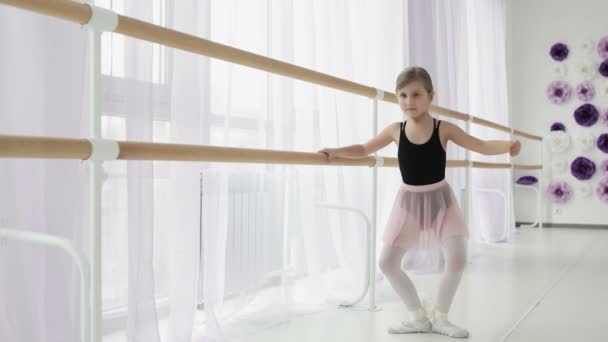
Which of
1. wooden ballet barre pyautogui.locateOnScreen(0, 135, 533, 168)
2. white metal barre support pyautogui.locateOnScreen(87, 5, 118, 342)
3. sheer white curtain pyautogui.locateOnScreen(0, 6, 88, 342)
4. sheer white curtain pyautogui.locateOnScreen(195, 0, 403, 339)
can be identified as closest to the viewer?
wooden ballet barre pyautogui.locateOnScreen(0, 135, 533, 168)

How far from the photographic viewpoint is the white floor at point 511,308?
75.1 inches

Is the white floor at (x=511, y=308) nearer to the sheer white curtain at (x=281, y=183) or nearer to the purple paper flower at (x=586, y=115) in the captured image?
the sheer white curtain at (x=281, y=183)

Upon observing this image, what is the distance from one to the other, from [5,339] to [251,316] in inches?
34.8

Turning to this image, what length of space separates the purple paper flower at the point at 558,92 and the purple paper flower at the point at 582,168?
52 cm

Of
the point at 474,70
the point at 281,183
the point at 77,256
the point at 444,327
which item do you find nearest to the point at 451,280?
the point at 444,327

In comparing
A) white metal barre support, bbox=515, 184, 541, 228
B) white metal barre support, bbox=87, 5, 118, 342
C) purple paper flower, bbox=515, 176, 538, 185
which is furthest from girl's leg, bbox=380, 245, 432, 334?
purple paper flower, bbox=515, 176, 538, 185

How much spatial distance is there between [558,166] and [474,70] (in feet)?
4.77

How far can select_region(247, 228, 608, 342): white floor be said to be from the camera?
191 centimetres

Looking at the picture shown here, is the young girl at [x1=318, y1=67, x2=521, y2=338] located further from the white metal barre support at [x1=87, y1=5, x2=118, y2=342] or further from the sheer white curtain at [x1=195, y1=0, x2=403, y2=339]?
the white metal barre support at [x1=87, y1=5, x2=118, y2=342]

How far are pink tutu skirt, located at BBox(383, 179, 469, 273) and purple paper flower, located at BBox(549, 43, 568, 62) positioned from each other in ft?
13.0

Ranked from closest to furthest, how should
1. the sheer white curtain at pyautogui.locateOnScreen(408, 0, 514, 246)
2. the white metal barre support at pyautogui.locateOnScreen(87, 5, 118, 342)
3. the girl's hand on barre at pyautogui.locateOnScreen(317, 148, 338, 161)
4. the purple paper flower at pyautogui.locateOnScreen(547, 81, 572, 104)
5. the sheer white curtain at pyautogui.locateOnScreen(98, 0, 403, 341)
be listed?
the white metal barre support at pyautogui.locateOnScreen(87, 5, 118, 342) → the sheer white curtain at pyautogui.locateOnScreen(98, 0, 403, 341) → the girl's hand on barre at pyautogui.locateOnScreen(317, 148, 338, 161) → the sheer white curtain at pyautogui.locateOnScreen(408, 0, 514, 246) → the purple paper flower at pyautogui.locateOnScreen(547, 81, 572, 104)

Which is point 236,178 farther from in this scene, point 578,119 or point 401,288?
point 578,119

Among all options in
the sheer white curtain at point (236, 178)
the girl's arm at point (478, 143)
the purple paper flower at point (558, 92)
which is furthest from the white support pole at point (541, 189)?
the girl's arm at point (478, 143)

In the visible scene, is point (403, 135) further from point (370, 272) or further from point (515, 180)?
point (515, 180)
